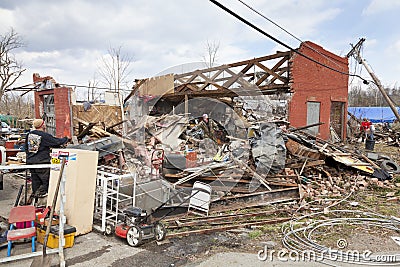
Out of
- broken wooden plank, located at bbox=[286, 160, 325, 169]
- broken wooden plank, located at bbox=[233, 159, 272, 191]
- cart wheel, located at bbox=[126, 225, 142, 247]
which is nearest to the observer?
cart wheel, located at bbox=[126, 225, 142, 247]

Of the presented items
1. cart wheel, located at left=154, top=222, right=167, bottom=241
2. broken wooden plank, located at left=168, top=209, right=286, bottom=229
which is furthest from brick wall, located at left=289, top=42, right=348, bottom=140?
cart wheel, located at left=154, top=222, right=167, bottom=241

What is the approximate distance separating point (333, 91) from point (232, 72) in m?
6.35

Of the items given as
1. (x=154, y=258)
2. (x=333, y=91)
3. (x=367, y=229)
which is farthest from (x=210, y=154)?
(x=333, y=91)

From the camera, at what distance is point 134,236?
4.41 m

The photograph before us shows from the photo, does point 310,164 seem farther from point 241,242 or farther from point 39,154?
point 39,154

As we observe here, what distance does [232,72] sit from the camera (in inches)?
446

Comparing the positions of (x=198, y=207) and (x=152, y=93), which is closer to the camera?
(x=198, y=207)

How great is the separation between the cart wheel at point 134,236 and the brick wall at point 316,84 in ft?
29.6

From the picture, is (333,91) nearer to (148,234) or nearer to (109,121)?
(109,121)

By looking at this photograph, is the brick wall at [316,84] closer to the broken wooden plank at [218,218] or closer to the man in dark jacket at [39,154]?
the broken wooden plank at [218,218]

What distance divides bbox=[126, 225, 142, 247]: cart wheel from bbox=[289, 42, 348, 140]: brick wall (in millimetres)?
9018

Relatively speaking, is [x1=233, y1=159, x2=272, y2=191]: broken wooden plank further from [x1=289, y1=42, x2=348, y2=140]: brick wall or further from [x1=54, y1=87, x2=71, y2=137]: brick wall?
[x1=54, y1=87, x2=71, y2=137]: brick wall

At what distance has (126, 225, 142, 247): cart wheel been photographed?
4.37 metres

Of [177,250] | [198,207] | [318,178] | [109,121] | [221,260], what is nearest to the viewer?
[221,260]
